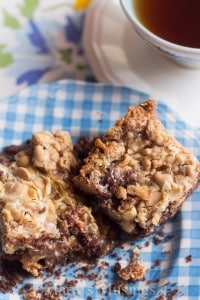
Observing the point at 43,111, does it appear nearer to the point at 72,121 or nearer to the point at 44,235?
the point at 72,121

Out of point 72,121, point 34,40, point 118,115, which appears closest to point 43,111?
point 72,121

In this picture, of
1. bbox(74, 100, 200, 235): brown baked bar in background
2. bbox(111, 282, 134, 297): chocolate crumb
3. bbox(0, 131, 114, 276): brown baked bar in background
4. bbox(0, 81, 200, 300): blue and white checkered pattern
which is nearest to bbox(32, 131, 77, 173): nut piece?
bbox(0, 131, 114, 276): brown baked bar in background

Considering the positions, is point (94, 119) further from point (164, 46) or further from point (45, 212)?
point (45, 212)

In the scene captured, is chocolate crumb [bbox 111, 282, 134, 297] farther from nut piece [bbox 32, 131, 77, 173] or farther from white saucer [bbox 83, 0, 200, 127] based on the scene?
white saucer [bbox 83, 0, 200, 127]

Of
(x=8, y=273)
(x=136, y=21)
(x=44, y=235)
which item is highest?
(x=136, y=21)

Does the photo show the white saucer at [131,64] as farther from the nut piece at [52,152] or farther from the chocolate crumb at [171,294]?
the chocolate crumb at [171,294]

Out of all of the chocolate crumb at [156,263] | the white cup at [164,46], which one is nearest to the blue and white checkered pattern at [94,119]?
the chocolate crumb at [156,263]

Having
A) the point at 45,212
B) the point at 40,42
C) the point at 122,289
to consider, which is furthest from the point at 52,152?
the point at 40,42
